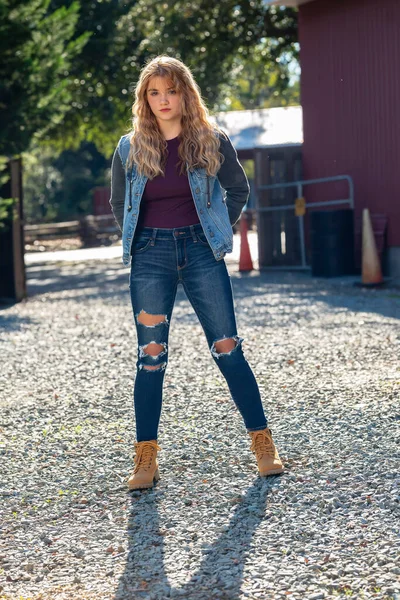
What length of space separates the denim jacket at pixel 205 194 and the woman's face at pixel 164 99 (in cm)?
23

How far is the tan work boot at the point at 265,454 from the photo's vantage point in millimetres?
5082

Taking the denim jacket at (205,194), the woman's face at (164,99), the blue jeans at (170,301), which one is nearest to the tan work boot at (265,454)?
the blue jeans at (170,301)

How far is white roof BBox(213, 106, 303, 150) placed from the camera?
28025mm

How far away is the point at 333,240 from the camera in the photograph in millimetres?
16531

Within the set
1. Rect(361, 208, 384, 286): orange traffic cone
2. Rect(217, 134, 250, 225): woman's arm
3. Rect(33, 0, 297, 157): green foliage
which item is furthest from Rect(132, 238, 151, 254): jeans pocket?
Rect(33, 0, 297, 157): green foliage

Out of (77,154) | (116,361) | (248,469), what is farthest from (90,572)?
(77,154)

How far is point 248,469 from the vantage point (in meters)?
5.27

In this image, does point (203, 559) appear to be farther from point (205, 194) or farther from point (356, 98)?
point (356, 98)

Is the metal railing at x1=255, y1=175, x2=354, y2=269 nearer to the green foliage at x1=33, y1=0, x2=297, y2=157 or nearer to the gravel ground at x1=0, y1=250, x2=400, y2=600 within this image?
the green foliage at x1=33, y1=0, x2=297, y2=157

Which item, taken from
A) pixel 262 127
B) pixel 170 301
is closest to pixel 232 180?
pixel 170 301

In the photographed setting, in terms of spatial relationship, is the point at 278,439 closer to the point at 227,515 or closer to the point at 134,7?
the point at 227,515

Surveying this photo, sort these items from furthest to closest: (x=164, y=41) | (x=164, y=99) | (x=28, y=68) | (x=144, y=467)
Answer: (x=164, y=41) → (x=28, y=68) → (x=144, y=467) → (x=164, y=99)

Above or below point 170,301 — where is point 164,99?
above

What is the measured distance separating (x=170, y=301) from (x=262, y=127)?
25.9m
